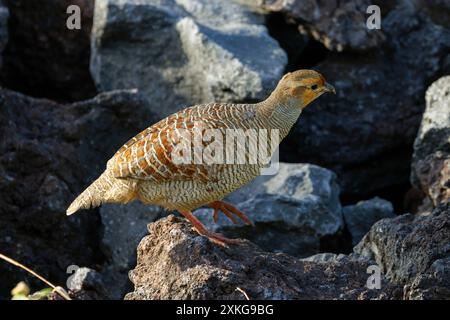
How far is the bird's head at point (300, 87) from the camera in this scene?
7.65 m

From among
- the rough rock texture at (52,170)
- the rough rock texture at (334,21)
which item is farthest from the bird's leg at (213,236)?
the rough rock texture at (334,21)

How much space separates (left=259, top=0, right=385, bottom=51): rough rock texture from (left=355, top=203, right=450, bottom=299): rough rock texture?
434cm

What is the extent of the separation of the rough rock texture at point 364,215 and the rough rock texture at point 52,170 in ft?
7.98

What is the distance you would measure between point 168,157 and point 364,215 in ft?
11.8

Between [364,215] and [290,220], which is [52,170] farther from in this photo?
[364,215]

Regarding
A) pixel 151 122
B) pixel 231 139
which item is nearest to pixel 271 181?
pixel 151 122

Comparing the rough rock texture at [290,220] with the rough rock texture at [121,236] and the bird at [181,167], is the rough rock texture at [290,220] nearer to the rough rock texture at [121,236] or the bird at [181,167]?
the rough rock texture at [121,236]

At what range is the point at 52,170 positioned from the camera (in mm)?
9352

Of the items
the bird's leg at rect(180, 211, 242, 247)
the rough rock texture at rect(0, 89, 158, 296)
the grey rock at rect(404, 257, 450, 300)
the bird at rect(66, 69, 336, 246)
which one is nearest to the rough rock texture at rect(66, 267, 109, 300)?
the bird at rect(66, 69, 336, 246)

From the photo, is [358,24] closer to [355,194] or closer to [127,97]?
[355,194]

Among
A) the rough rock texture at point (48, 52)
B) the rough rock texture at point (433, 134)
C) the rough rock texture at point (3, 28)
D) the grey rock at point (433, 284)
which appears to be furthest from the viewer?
the rough rock texture at point (48, 52)

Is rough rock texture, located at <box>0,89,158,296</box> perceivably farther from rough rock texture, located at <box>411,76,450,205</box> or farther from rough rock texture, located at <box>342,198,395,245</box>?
rough rock texture, located at <box>411,76,450,205</box>

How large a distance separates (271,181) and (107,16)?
8.99 feet

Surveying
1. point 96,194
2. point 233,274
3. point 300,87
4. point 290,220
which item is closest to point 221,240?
point 233,274
